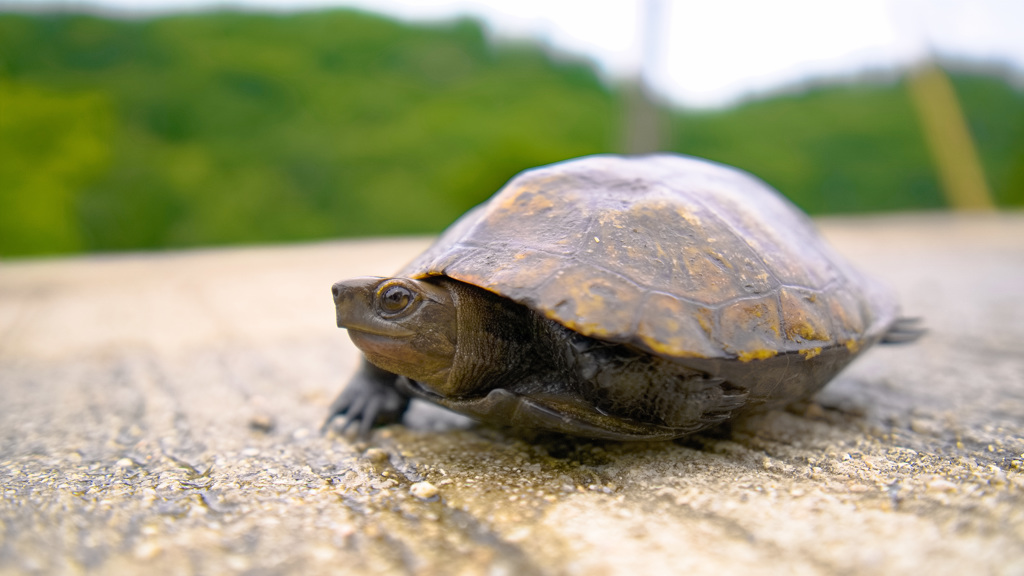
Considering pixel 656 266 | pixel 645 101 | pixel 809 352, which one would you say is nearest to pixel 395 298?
pixel 656 266

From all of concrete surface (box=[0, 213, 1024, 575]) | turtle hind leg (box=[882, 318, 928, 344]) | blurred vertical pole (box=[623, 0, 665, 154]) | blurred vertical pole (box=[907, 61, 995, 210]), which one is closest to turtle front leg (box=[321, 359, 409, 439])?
concrete surface (box=[0, 213, 1024, 575])

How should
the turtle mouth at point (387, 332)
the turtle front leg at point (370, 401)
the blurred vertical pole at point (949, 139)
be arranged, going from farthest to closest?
1. the blurred vertical pole at point (949, 139)
2. the turtle front leg at point (370, 401)
3. the turtle mouth at point (387, 332)

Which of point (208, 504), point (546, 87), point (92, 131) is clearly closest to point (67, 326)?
point (208, 504)

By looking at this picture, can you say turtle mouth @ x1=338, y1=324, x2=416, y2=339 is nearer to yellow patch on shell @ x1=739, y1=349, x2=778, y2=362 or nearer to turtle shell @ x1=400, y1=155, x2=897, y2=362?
turtle shell @ x1=400, y1=155, x2=897, y2=362

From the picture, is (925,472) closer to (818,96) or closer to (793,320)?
(793,320)

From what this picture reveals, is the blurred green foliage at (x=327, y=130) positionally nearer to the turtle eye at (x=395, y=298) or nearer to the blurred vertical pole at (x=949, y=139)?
the blurred vertical pole at (x=949, y=139)

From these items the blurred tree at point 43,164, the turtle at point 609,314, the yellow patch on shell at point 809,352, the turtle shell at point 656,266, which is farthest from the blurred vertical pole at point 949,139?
the blurred tree at point 43,164
